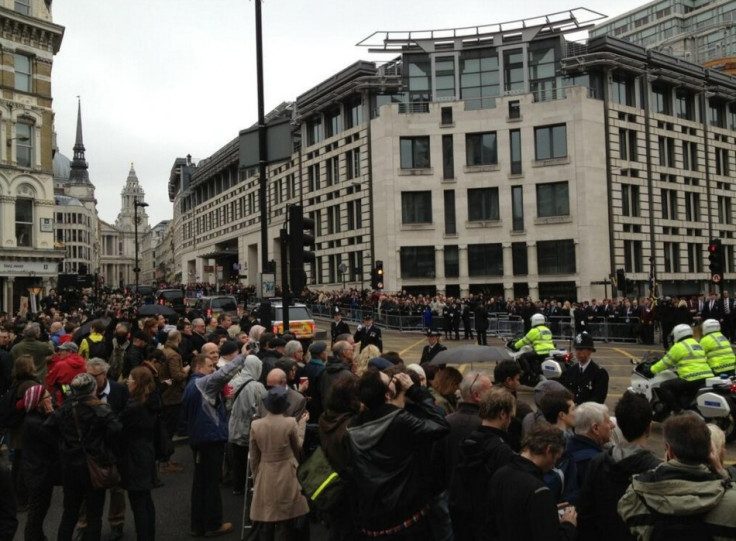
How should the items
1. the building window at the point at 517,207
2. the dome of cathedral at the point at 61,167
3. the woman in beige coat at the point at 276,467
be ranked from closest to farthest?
the woman in beige coat at the point at 276,467, the building window at the point at 517,207, the dome of cathedral at the point at 61,167

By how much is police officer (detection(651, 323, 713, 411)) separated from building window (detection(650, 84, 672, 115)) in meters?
40.6

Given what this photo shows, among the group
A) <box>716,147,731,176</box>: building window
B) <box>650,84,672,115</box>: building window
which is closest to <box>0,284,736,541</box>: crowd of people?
<box>650,84,672,115</box>: building window

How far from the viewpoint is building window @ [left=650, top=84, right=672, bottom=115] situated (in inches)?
1777

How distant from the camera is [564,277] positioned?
133 ft

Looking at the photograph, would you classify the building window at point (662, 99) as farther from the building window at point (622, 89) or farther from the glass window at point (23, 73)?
the glass window at point (23, 73)

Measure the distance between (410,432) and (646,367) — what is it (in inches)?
328

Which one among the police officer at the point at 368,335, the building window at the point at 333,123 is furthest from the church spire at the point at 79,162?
the police officer at the point at 368,335

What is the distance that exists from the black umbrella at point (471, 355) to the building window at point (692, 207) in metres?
43.5

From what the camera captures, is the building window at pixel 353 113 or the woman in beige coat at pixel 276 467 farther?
the building window at pixel 353 113

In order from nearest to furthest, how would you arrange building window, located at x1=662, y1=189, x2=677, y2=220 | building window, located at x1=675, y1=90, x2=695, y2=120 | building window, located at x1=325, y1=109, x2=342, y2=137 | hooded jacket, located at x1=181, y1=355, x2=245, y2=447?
hooded jacket, located at x1=181, y1=355, x2=245, y2=447 < building window, located at x1=662, y1=189, x2=677, y2=220 < building window, located at x1=675, y1=90, x2=695, y2=120 < building window, located at x1=325, y1=109, x2=342, y2=137

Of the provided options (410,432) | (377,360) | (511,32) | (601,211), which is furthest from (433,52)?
(410,432)

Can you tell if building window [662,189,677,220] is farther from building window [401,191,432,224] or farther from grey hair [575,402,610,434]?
grey hair [575,402,610,434]

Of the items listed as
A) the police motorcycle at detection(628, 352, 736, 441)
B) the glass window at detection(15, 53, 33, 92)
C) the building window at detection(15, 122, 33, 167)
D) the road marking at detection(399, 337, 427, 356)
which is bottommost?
the road marking at detection(399, 337, 427, 356)

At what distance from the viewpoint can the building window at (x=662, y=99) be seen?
45.1 metres
